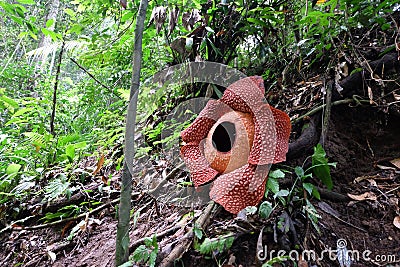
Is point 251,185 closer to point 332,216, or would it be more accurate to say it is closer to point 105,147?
point 332,216

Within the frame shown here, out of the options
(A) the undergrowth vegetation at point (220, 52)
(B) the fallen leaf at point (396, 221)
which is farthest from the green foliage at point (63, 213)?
(B) the fallen leaf at point (396, 221)

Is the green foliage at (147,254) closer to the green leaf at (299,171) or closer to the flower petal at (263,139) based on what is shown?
the flower petal at (263,139)

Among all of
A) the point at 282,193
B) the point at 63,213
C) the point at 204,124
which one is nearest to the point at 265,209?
the point at 282,193

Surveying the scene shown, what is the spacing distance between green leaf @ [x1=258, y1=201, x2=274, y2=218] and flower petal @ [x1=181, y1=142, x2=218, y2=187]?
0.70 feet

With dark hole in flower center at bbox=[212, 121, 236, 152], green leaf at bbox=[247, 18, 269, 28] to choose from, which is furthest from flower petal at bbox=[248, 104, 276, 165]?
green leaf at bbox=[247, 18, 269, 28]

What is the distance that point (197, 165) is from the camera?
1248 millimetres

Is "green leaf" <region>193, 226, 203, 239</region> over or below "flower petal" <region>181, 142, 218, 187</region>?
below

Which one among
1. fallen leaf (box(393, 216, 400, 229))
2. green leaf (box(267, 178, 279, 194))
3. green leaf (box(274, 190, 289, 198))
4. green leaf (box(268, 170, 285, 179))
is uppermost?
green leaf (box(268, 170, 285, 179))

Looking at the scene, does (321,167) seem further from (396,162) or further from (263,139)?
(396,162)

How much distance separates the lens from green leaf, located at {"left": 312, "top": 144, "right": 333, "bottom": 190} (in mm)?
1163

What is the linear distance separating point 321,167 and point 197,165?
493mm

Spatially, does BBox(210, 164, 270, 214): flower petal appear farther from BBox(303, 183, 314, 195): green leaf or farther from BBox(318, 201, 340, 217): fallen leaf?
BBox(318, 201, 340, 217): fallen leaf

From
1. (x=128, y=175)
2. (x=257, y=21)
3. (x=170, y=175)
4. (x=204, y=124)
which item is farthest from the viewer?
(x=257, y=21)

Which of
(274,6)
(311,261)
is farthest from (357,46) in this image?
(311,261)
